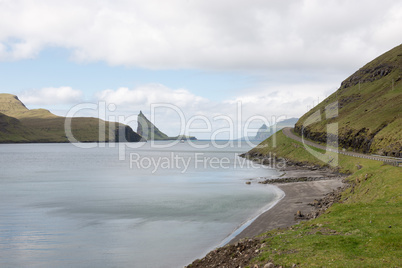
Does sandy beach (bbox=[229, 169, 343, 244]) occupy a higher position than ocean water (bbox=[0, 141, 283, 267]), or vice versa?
sandy beach (bbox=[229, 169, 343, 244])

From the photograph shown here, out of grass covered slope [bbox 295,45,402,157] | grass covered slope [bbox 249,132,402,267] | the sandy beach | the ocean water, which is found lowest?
the ocean water

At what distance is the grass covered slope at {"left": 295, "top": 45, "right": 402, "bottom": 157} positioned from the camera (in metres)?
98.8

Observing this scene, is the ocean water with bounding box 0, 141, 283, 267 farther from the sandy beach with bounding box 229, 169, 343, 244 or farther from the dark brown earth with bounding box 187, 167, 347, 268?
the dark brown earth with bounding box 187, 167, 347, 268

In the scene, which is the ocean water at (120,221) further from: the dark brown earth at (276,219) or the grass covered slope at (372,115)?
the grass covered slope at (372,115)

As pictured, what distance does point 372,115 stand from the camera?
12631 centimetres

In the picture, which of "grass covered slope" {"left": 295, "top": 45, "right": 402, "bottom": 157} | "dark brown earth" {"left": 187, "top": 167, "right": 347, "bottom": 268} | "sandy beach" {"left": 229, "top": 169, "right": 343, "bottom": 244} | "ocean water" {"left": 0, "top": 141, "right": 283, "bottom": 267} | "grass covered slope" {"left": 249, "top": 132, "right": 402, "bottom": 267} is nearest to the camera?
"grass covered slope" {"left": 249, "top": 132, "right": 402, "bottom": 267}

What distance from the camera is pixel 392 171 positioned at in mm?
46781

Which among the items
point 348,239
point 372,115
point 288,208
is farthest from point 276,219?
point 372,115

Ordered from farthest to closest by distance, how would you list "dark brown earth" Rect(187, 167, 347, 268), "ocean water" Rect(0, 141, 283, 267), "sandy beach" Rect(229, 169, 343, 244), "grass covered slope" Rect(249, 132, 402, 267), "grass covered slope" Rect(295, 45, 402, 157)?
"grass covered slope" Rect(295, 45, 402, 157), "sandy beach" Rect(229, 169, 343, 244), "ocean water" Rect(0, 141, 283, 267), "dark brown earth" Rect(187, 167, 347, 268), "grass covered slope" Rect(249, 132, 402, 267)

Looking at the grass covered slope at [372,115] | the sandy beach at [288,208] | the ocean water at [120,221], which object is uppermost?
the grass covered slope at [372,115]

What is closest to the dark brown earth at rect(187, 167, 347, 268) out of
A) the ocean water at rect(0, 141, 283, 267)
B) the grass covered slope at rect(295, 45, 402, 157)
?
the ocean water at rect(0, 141, 283, 267)

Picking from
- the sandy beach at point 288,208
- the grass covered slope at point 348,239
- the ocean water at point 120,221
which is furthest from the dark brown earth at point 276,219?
the ocean water at point 120,221

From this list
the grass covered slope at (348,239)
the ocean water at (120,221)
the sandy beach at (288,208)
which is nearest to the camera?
the grass covered slope at (348,239)

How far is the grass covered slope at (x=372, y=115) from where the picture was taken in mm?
98750
